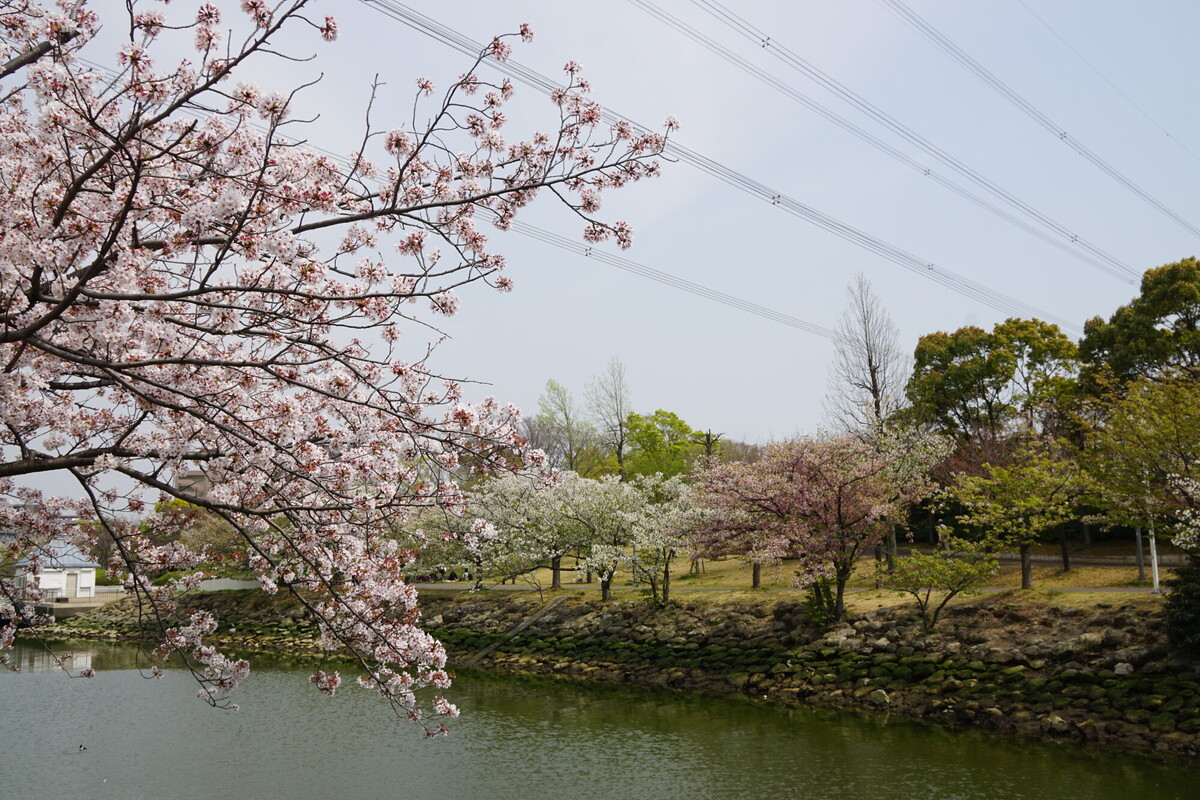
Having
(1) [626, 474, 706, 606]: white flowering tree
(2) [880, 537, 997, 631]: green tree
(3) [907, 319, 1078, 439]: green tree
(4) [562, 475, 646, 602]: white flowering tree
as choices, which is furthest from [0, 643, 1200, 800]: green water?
(3) [907, 319, 1078, 439]: green tree

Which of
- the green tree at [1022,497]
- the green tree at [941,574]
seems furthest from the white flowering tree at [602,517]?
the green tree at [1022,497]

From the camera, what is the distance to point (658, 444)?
35.0m

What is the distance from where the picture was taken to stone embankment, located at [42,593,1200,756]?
1247 centimetres

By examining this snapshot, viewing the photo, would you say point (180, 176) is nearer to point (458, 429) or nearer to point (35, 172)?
point (35, 172)

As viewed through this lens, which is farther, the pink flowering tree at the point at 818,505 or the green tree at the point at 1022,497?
the pink flowering tree at the point at 818,505

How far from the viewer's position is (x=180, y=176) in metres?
4.70

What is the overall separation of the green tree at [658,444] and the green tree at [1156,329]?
15414 millimetres

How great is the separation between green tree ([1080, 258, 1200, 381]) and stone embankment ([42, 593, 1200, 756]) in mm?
12971

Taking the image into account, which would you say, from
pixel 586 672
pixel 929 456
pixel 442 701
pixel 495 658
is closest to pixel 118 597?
pixel 495 658

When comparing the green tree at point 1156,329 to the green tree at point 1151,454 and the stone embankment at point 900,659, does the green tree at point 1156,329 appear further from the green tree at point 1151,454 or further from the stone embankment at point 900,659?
the stone embankment at point 900,659

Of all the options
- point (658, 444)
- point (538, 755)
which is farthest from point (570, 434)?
point (538, 755)

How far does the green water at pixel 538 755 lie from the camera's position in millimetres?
→ 10656

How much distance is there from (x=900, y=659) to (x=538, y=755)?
24.2 feet

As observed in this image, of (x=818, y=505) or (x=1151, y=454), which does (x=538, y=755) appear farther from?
(x=1151, y=454)
